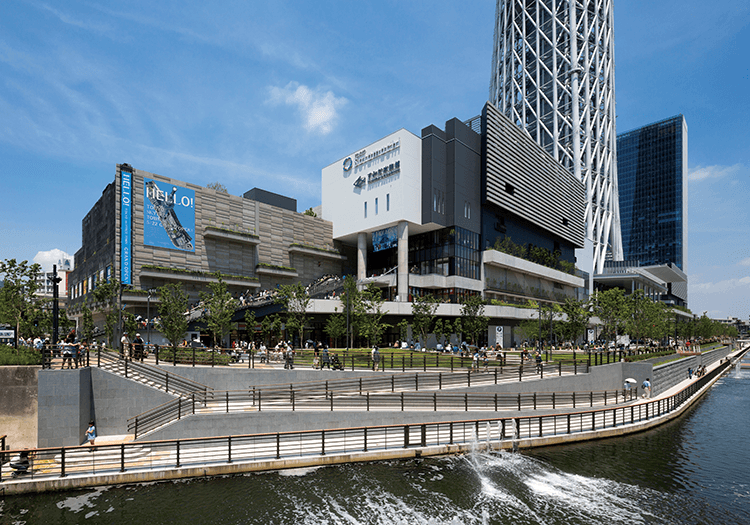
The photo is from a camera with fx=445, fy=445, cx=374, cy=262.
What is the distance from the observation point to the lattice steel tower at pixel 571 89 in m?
111

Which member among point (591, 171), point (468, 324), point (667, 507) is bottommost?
point (667, 507)

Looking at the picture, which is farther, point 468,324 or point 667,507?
point 468,324

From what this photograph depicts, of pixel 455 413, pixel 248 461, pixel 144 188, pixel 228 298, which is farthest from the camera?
pixel 144 188

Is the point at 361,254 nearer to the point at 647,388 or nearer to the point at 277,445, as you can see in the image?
the point at 647,388

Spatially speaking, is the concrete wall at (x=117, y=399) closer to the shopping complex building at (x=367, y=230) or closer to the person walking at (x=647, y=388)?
the shopping complex building at (x=367, y=230)

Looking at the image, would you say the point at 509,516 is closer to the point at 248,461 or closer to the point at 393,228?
the point at 248,461

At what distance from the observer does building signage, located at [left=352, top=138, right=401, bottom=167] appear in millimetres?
55438

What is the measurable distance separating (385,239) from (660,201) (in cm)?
18144

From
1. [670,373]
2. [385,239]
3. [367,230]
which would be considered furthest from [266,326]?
[670,373]

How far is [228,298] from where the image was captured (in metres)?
34.6

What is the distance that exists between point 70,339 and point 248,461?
16.5 m

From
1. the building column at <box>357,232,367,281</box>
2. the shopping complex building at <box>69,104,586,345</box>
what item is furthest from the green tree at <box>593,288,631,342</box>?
the building column at <box>357,232,367,281</box>

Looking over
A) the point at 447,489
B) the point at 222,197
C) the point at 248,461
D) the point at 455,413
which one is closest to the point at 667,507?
the point at 447,489

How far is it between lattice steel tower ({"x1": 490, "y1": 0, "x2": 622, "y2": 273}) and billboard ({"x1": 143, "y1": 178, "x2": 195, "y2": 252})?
91808 mm
